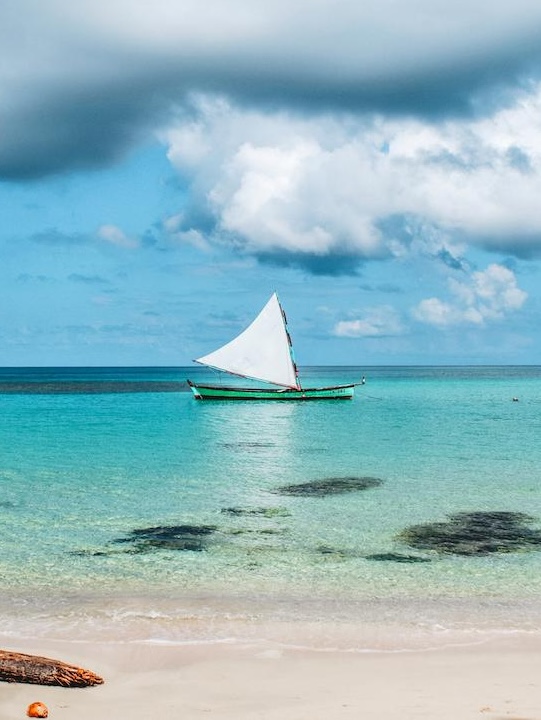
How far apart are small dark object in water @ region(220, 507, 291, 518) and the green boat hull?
5694cm

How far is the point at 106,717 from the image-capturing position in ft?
26.0

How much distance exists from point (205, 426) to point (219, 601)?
38806 mm

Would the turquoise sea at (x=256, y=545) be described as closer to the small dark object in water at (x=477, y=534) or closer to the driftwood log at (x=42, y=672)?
the small dark object in water at (x=477, y=534)

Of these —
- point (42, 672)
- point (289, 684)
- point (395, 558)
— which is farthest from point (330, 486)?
point (42, 672)

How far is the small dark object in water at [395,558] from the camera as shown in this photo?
15.1 m

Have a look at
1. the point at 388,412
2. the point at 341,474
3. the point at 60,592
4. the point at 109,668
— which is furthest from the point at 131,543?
Result: the point at 388,412

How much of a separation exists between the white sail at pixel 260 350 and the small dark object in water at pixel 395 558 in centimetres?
5546

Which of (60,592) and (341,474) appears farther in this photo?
(341,474)

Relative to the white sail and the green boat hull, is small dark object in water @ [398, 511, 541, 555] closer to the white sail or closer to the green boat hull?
the white sail

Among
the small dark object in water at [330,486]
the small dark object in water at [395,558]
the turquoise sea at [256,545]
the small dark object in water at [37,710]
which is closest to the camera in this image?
the small dark object in water at [37,710]

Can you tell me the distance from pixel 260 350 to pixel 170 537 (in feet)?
179

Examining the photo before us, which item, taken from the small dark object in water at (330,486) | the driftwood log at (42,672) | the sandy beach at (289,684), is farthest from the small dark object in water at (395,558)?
the driftwood log at (42,672)

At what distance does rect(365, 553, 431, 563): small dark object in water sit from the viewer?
15109mm

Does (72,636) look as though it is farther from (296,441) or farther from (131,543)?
(296,441)
